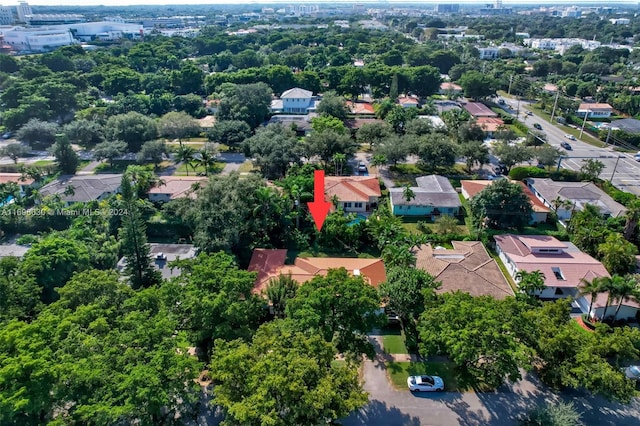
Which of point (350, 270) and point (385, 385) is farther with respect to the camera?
point (350, 270)

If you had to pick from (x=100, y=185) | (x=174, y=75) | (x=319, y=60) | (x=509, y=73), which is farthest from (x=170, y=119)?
(x=509, y=73)

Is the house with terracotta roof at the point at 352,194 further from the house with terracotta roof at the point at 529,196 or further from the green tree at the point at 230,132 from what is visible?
the green tree at the point at 230,132

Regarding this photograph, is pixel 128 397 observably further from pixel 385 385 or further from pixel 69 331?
pixel 385 385

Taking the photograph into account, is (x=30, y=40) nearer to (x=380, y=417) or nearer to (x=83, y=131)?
(x=83, y=131)

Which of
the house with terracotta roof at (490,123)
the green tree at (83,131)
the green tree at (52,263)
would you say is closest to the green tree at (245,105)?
the green tree at (83,131)

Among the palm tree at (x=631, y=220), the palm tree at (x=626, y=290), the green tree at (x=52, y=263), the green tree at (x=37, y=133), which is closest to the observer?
the palm tree at (x=626, y=290)

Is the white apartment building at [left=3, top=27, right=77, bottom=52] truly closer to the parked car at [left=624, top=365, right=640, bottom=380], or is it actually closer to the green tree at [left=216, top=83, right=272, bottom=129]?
the green tree at [left=216, top=83, right=272, bottom=129]

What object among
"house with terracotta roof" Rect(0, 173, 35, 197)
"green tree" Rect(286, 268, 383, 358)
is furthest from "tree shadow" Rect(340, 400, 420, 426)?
"house with terracotta roof" Rect(0, 173, 35, 197)
